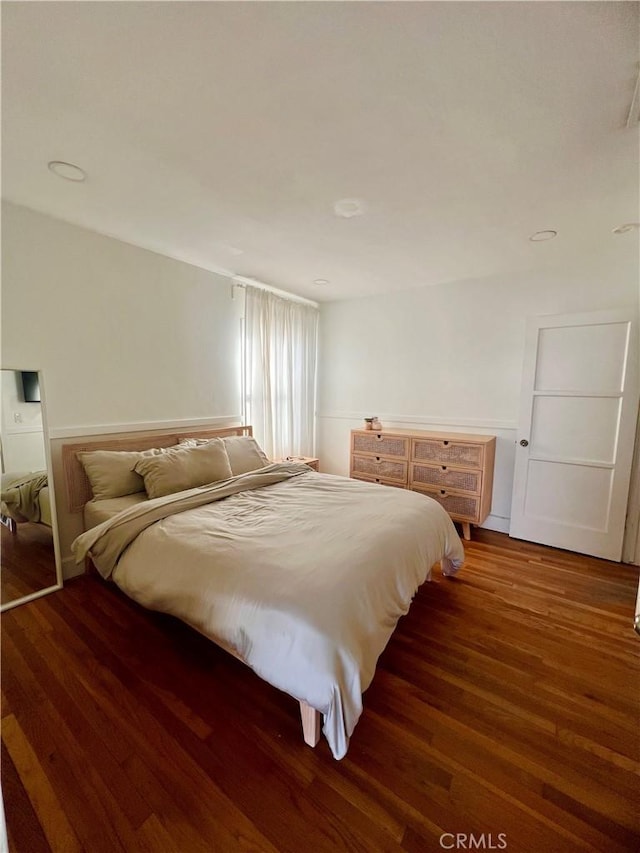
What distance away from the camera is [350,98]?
131 cm

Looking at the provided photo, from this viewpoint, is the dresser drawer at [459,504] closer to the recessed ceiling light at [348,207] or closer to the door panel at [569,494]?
the door panel at [569,494]

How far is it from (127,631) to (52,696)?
424mm

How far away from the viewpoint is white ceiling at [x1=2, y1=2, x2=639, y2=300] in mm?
1053

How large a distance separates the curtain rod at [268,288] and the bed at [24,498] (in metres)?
2.36

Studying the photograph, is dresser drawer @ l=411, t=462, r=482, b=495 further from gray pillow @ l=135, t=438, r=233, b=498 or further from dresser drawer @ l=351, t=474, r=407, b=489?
gray pillow @ l=135, t=438, r=233, b=498

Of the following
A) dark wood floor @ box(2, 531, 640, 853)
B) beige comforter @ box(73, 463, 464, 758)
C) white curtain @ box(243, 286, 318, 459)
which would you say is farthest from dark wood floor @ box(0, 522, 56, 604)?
white curtain @ box(243, 286, 318, 459)

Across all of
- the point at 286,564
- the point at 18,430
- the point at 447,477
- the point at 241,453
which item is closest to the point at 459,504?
the point at 447,477

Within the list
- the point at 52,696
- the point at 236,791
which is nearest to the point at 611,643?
the point at 236,791

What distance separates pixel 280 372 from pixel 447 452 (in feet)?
6.59

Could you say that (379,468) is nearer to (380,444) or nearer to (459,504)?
(380,444)

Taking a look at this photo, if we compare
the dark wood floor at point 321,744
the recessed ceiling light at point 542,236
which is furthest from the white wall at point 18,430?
the recessed ceiling light at point 542,236

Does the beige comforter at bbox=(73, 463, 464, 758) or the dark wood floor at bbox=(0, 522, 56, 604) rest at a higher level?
the beige comforter at bbox=(73, 463, 464, 758)

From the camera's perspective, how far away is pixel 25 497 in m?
2.21

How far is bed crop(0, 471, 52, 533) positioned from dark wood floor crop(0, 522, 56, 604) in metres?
0.05
